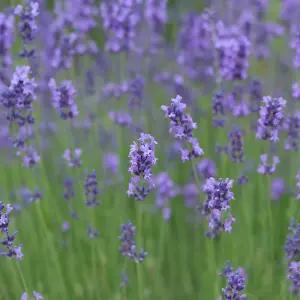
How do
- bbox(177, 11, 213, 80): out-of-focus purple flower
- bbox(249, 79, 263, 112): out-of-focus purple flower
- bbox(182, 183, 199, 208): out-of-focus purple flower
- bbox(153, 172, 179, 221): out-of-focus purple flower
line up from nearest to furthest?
bbox(249, 79, 263, 112): out-of-focus purple flower, bbox(153, 172, 179, 221): out-of-focus purple flower, bbox(182, 183, 199, 208): out-of-focus purple flower, bbox(177, 11, 213, 80): out-of-focus purple flower

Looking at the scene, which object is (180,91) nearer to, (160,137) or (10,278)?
(160,137)

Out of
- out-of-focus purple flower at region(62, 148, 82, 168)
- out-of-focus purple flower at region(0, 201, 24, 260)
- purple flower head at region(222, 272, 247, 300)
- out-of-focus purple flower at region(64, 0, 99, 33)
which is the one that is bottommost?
purple flower head at region(222, 272, 247, 300)

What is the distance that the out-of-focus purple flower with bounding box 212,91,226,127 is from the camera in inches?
123

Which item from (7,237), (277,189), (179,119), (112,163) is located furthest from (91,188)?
(277,189)

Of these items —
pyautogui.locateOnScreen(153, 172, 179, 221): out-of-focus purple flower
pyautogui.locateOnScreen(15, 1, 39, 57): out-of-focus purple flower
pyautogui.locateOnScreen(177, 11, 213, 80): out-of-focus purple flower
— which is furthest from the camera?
pyautogui.locateOnScreen(177, 11, 213, 80): out-of-focus purple flower

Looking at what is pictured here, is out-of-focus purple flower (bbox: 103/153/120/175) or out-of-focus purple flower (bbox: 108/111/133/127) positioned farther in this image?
out-of-focus purple flower (bbox: 103/153/120/175)

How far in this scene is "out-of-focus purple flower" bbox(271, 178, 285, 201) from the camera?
4445 mm

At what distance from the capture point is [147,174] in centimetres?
229

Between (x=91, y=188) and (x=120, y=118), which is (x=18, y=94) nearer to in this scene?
(x=91, y=188)

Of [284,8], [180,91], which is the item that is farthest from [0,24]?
[284,8]

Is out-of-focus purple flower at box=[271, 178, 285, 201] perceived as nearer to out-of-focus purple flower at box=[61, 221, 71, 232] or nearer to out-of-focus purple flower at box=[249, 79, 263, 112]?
out-of-focus purple flower at box=[249, 79, 263, 112]

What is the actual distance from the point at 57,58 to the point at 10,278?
5.30ft

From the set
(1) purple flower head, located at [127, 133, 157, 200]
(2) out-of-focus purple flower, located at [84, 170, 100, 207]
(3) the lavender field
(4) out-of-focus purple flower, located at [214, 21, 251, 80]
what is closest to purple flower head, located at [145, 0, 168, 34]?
(3) the lavender field

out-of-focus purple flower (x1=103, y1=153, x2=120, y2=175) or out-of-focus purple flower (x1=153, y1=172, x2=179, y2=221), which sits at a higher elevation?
out-of-focus purple flower (x1=103, y1=153, x2=120, y2=175)
